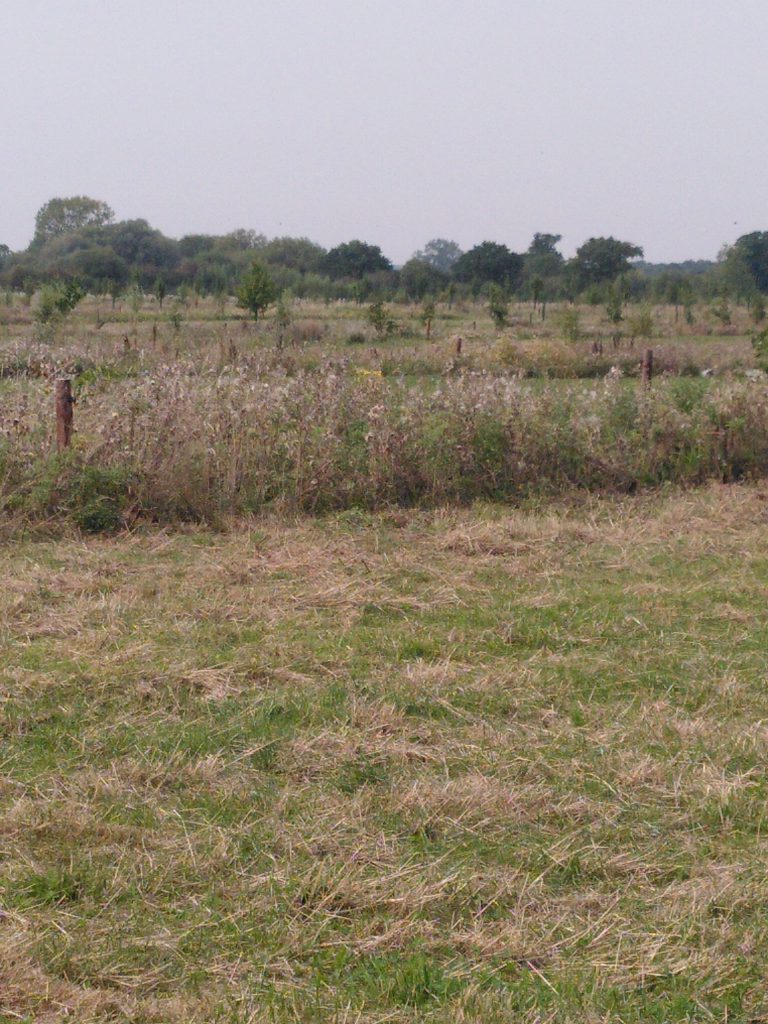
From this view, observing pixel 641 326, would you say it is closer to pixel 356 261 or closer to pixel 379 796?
pixel 356 261

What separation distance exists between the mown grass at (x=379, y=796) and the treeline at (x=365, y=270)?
1514 inches

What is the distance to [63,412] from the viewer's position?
331 inches

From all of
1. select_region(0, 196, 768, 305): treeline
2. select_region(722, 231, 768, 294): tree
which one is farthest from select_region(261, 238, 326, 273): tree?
select_region(722, 231, 768, 294): tree

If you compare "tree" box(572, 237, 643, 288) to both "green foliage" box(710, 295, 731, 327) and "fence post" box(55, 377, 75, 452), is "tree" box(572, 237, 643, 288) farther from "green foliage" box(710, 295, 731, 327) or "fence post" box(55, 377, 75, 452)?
"fence post" box(55, 377, 75, 452)

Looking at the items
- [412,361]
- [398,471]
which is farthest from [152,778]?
[412,361]

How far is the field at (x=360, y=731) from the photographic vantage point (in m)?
2.69

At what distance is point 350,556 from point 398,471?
6.18 ft

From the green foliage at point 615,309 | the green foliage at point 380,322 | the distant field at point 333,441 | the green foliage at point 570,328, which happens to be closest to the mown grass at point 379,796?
the distant field at point 333,441

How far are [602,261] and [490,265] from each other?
6.43 metres

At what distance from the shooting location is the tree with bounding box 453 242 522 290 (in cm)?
6141

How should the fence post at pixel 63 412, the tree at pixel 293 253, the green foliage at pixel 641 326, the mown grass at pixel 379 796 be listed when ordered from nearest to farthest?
the mown grass at pixel 379 796 → the fence post at pixel 63 412 → the green foliage at pixel 641 326 → the tree at pixel 293 253

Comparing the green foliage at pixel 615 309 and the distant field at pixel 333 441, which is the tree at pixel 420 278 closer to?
the green foliage at pixel 615 309

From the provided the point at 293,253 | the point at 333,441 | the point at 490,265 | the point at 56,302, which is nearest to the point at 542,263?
the point at 490,265

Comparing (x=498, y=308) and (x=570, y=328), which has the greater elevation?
(x=498, y=308)
